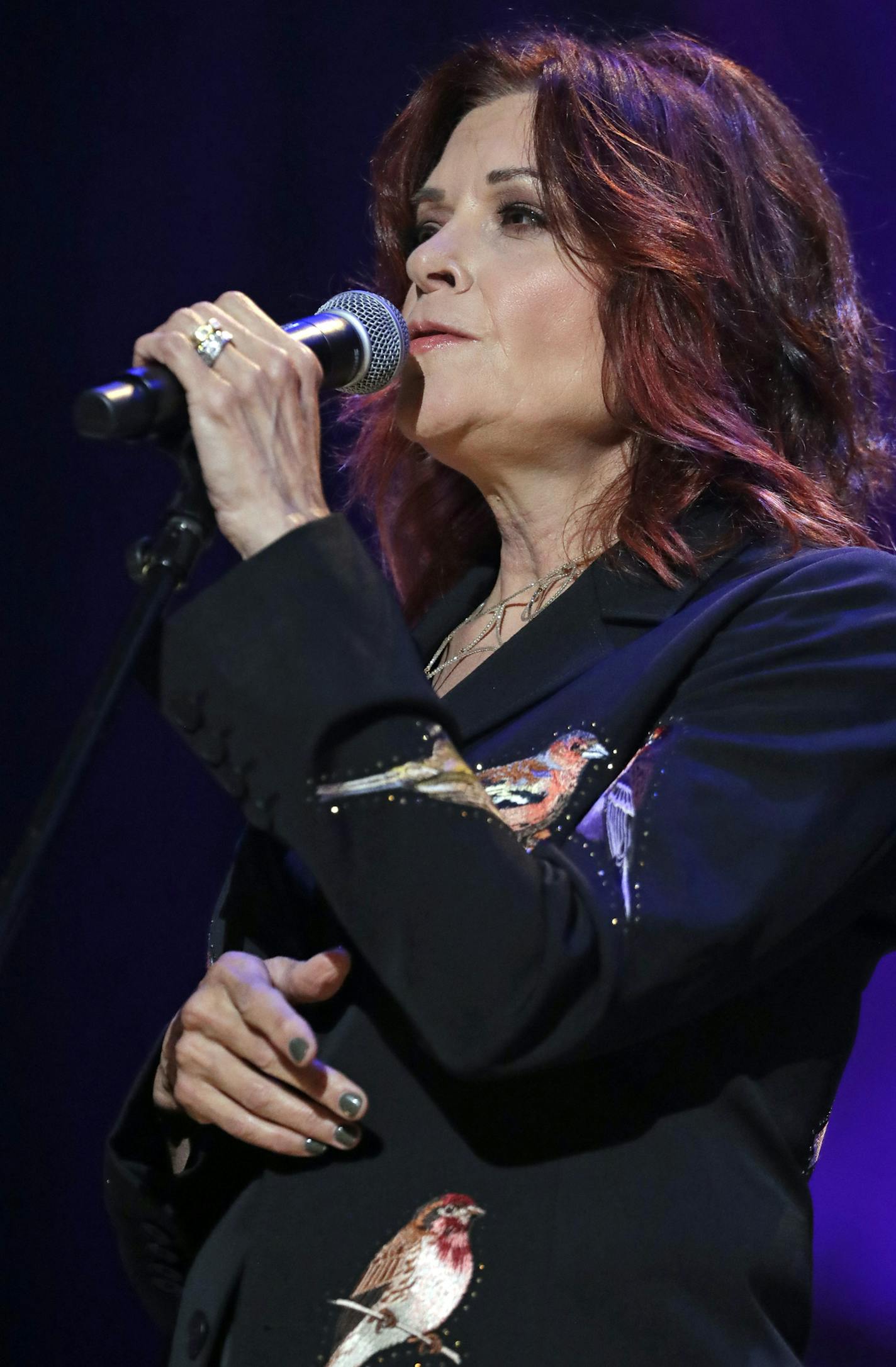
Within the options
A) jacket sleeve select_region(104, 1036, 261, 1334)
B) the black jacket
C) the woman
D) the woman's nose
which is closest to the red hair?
the woman

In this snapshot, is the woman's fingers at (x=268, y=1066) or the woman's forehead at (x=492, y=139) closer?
the woman's fingers at (x=268, y=1066)

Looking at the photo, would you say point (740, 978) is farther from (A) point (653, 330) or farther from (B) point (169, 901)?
(B) point (169, 901)

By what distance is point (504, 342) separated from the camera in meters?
1.52

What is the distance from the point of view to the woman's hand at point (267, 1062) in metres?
1.09

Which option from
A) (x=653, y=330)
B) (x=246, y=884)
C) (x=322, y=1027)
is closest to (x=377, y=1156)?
(x=322, y=1027)

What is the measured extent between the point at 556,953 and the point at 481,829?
0.10 meters

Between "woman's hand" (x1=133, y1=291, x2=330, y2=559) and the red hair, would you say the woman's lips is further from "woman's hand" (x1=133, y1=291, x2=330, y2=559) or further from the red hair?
"woman's hand" (x1=133, y1=291, x2=330, y2=559)

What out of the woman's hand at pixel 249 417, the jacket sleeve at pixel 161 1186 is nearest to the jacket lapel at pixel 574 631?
the woman's hand at pixel 249 417

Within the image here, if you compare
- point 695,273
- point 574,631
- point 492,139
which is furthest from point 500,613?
point 492,139

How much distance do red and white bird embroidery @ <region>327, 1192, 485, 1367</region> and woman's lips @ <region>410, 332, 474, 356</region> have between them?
86cm

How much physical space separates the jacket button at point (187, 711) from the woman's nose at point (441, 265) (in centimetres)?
71

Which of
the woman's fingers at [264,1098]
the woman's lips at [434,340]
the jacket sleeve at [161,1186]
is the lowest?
the jacket sleeve at [161,1186]

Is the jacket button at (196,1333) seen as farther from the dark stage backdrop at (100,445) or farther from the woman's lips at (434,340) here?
the dark stage backdrop at (100,445)

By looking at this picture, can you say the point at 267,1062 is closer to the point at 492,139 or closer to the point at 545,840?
the point at 545,840
